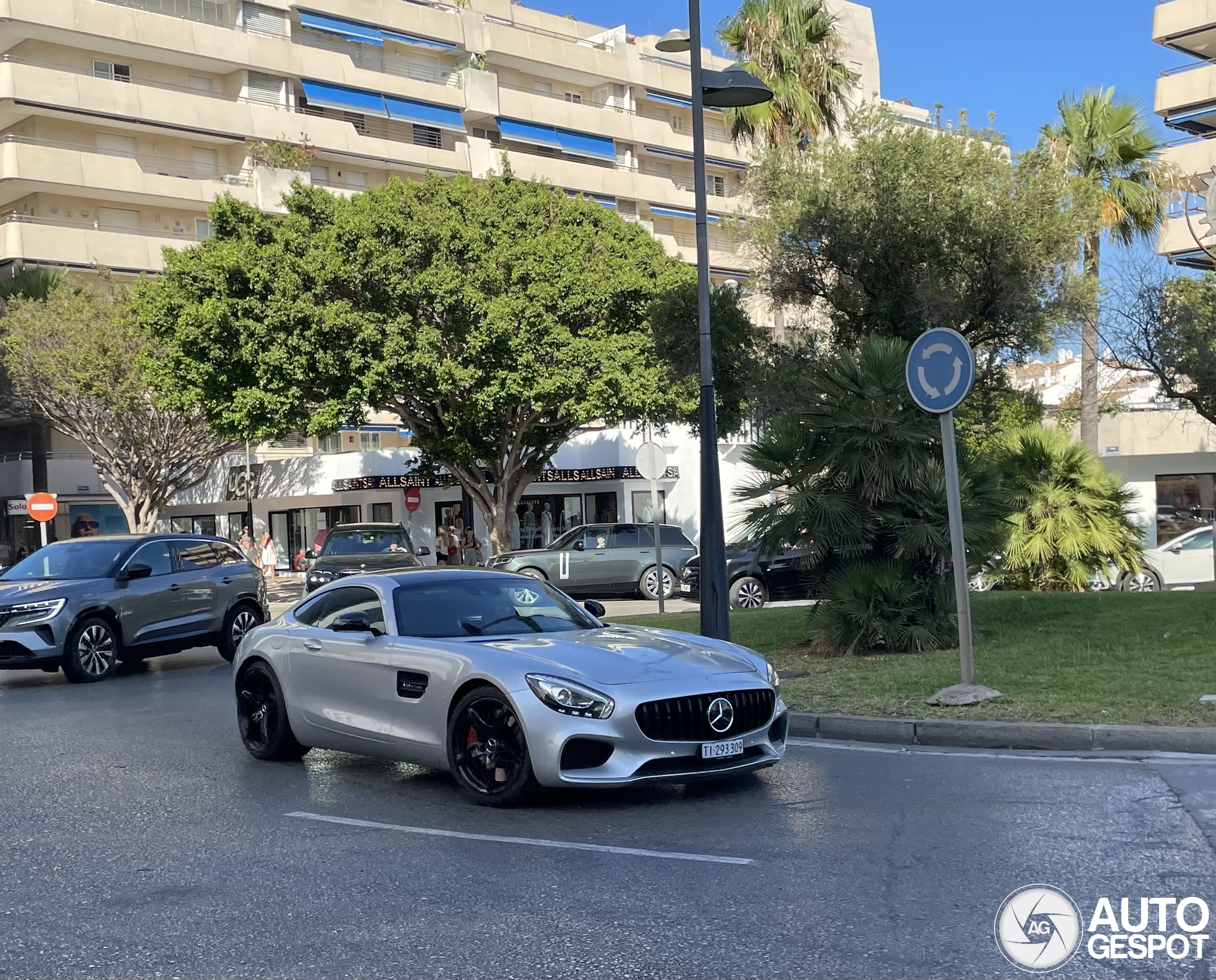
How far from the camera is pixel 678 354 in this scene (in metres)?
19.3

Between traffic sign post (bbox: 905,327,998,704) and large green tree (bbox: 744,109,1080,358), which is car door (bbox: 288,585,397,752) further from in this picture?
large green tree (bbox: 744,109,1080,358)

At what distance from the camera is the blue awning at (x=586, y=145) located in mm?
58406

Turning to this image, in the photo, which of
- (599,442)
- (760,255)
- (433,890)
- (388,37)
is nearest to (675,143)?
(388,37)

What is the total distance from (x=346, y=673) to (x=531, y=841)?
2382mm

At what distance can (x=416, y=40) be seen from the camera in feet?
179

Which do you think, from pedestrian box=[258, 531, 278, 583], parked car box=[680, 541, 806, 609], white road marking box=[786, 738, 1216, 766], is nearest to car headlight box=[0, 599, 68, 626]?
white road marking box=[786, 738, 1216, 766]

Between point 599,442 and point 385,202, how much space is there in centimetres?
1408

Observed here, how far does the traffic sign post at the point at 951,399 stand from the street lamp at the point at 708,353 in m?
3.67

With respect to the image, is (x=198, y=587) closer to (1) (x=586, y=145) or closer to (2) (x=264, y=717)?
(2) (x=264, y=717)

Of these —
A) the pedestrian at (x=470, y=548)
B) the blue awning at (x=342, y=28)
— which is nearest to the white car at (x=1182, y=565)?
the pedestrian at (x=470, y=548)

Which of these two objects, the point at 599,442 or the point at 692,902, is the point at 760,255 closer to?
the point at 692,902

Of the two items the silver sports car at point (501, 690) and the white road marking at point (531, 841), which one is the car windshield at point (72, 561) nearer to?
the silver sports car at point (501, 690)

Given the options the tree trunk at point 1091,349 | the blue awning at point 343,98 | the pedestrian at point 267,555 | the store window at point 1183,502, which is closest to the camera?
the tree trunk at point 1091,349

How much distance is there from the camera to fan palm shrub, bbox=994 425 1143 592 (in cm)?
1927
